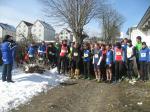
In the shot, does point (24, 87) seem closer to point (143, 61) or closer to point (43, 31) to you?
point (143, 61)

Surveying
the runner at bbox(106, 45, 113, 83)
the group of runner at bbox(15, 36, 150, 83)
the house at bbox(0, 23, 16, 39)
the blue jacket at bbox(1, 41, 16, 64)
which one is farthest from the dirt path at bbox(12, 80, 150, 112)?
the house at bbox(0, 23, 16, 39)

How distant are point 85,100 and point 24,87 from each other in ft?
9.17

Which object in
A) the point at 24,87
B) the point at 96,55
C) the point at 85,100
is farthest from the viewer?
the point at 96,55

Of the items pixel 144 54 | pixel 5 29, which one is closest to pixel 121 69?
pixel 144 54

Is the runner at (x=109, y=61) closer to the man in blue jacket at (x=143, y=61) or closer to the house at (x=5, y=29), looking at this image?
the man in blue jacket at (x=143, y=61)

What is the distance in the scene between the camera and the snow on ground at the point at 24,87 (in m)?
11.1

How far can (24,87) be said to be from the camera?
1359cm

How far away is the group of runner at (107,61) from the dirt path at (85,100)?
4.99 ft

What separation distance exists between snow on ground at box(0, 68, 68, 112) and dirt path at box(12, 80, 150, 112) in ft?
1.18

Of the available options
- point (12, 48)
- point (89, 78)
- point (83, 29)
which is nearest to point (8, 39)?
point (12, 48)

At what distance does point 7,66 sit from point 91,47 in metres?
5.26

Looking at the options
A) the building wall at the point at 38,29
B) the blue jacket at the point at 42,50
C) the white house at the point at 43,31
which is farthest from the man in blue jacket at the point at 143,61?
the building wall at the point at 38,29

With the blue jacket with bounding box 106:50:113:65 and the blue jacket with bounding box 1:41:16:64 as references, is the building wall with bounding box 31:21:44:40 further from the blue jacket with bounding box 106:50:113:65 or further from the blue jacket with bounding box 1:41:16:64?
the blue jacket with bounding box 1:41:16:64

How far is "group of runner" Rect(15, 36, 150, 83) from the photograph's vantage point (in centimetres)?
1662
